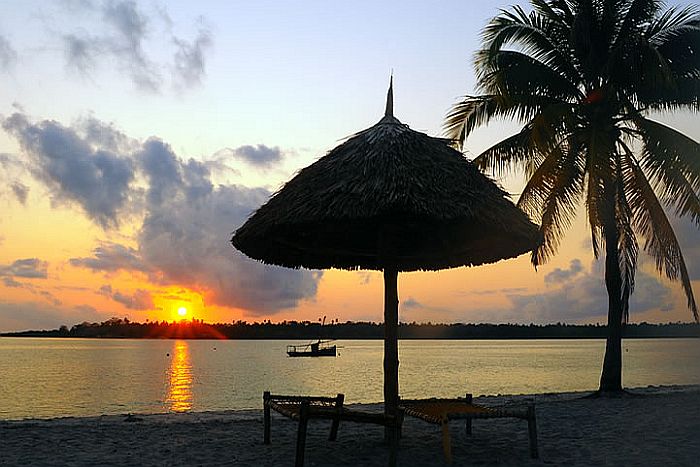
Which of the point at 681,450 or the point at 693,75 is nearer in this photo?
the point at 681,450

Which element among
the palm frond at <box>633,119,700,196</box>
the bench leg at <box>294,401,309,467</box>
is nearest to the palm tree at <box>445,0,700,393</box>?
the palm frond at <box>633,119,700,196</box>

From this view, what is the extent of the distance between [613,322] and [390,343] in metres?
7.89

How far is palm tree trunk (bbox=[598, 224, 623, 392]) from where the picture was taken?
13484 mm

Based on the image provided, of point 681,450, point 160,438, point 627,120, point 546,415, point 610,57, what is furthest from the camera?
point 627,120

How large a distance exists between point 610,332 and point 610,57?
5106mm

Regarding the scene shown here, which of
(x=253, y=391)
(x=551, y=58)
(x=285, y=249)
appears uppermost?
(x=551, y=58)

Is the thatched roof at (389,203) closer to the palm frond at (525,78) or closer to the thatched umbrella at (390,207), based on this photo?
the thatched umbrella at (390,207)

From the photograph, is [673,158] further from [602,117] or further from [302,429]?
[302,429]

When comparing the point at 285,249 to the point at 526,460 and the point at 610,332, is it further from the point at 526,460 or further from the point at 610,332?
the point at 610,332

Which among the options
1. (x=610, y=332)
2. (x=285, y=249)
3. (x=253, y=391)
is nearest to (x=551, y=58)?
(x=610, y=332)

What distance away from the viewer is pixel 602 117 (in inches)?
Result: 507

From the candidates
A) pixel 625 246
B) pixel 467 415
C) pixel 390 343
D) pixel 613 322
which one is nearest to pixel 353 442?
pixel 390 343

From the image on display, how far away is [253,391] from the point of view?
4025 centimetres

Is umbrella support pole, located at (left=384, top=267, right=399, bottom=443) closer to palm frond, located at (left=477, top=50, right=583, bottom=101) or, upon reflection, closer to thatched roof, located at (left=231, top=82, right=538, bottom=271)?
thatched roof, located at (left=231, top=82, right=538, bottom=271)
